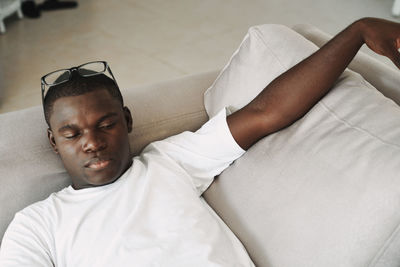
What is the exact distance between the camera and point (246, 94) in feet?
4.59

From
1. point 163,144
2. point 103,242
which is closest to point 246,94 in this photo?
point 163,144

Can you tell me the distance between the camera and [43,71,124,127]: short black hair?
1.28 metres

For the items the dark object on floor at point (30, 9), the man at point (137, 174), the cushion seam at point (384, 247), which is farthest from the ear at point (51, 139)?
the dark object on floor at point (30, 9)

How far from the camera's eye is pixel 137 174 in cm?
131

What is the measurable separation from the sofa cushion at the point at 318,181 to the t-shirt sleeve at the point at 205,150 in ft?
0.11

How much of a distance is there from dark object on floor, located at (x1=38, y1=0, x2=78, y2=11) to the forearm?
3.27 meters

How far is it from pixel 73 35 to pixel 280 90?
2699 mm

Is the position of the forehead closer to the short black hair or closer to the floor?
the short black hair

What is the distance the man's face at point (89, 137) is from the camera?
4.05 feet

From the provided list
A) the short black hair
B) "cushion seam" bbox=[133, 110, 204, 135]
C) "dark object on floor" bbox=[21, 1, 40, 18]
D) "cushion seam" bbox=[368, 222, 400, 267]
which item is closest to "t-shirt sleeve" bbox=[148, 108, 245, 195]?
"cushion seam" bbox=[133, 110, 204, 135]

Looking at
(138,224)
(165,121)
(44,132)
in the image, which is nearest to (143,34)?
(165,121)

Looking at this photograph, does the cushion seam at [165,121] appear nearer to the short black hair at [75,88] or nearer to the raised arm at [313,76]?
the short black hair at [75,88]

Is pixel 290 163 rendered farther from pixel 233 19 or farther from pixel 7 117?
pixel 233 19

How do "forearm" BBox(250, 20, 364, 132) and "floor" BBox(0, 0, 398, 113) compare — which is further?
"floor" BBox(0, 0, 398, 113)
